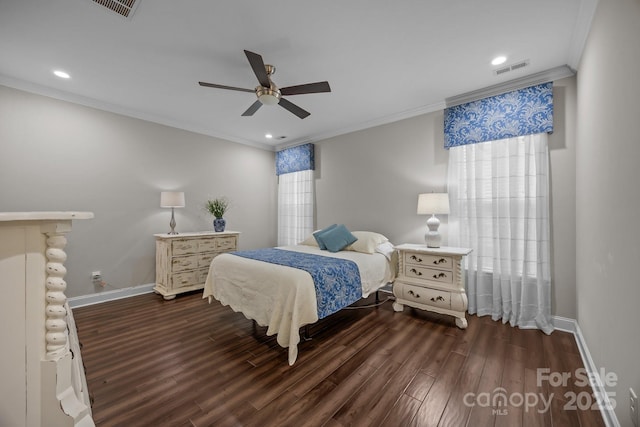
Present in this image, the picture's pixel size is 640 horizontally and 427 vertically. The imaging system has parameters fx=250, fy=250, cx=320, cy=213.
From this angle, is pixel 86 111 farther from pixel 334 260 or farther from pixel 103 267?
pixel 334 260

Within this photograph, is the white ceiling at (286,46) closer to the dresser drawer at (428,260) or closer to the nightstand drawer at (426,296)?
the dresser drawer at (428,260)

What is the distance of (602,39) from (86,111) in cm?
506

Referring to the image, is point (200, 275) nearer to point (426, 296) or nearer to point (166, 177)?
point (166, 177)

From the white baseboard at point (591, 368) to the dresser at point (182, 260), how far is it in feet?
13.5

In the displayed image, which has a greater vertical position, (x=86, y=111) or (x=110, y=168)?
(x=86, y=111)

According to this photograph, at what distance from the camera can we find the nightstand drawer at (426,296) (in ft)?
8.67

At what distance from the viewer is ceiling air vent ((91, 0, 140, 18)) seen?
5.70 ft

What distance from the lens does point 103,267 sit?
10.9 feet

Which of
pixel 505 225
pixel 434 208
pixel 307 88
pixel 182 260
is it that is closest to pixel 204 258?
pixel 182 260

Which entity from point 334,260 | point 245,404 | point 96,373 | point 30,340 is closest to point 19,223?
point 30,340

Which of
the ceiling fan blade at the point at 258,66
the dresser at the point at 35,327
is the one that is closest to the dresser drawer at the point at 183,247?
the ceiling fan blade at the point at 258,66

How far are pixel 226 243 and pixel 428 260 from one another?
3.01m

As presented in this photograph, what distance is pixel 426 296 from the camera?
2764mm

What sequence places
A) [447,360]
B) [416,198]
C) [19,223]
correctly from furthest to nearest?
[416,198] → [447,360] → [19,223]
